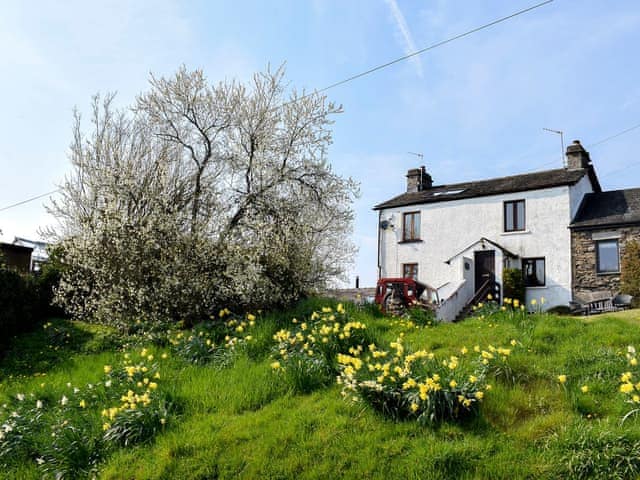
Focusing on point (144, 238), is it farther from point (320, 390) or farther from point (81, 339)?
point (320, 390)

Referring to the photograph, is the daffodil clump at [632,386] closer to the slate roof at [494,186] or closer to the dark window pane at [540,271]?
the dark window pane at [540,271]

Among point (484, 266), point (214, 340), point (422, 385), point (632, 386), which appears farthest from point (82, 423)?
point (484, 266)

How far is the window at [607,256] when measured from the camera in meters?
20.2

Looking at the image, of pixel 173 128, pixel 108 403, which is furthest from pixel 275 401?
pixel 173 128

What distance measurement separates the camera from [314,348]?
782cm

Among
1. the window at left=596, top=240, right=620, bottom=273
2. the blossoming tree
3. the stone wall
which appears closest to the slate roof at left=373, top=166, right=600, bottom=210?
the stone wall

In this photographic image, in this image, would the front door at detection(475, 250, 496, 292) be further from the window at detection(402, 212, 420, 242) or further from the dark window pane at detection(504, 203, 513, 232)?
the window at detection(402, 212, 420, 242)

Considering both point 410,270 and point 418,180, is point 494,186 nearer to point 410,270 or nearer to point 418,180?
point 418,180

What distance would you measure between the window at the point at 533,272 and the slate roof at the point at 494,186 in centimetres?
283

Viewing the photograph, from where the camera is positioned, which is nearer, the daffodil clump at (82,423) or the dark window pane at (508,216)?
the daffodil clump at (82,423)

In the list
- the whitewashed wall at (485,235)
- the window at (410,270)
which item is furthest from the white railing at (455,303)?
the window at (410,270)

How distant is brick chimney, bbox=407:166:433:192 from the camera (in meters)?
27.5

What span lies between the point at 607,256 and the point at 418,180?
9621 mm

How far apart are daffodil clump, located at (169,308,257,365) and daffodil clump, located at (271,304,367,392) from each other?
67 centimetres
